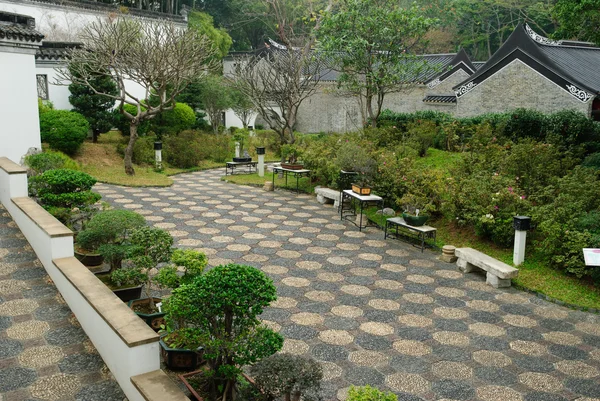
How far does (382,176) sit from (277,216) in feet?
8.09

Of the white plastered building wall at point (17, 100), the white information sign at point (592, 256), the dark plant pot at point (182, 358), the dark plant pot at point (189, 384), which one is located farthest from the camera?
the white plastered building wall at point (17, 100)

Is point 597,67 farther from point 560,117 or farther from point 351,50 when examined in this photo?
point 351,50

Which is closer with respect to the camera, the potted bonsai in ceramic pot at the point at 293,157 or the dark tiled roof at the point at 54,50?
the potted bonsai in ceramic pot at the point at 293,157

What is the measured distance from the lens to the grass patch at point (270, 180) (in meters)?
14.8

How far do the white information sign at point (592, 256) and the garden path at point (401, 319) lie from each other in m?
0.73

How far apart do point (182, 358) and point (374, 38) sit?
486 inches

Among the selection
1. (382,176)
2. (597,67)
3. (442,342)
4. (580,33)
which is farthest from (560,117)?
(442,342)

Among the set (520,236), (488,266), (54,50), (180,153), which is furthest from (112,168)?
(520,236)

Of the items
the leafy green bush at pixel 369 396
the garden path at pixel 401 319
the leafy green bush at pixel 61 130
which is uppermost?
the leafy green bush at pixel 61 130

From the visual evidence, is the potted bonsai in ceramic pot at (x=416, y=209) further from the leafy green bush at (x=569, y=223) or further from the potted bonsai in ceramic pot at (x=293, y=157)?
the potted bonsai in ceramic pot at (x=293, y=157)

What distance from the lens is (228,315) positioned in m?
4.10

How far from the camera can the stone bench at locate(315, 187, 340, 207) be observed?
41.8ft

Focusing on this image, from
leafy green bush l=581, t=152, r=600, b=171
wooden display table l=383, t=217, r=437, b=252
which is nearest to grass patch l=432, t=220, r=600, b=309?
wooden display table l=383, t=217, r=437, b=252

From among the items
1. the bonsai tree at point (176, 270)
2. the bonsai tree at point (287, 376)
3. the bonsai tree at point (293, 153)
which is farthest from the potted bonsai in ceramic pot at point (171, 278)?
the bonsai tree at point (293, 153)
